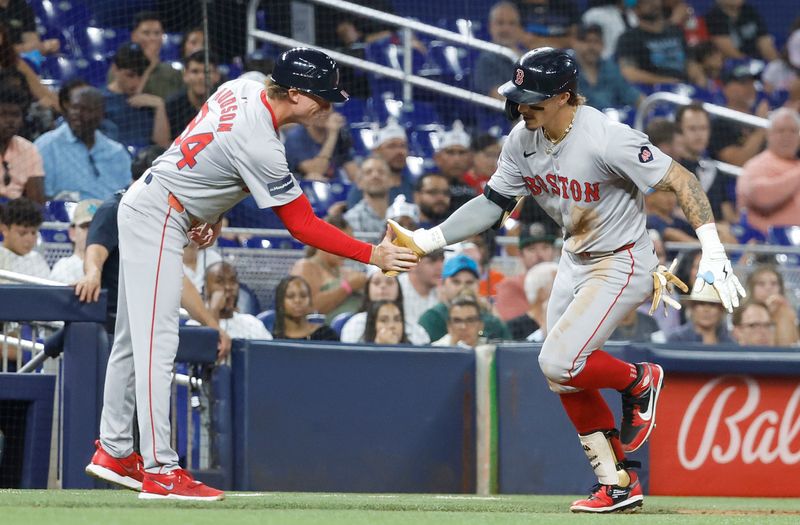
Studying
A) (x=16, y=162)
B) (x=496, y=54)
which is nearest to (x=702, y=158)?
(x=496, y=54)

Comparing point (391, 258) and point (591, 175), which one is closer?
point (591, 175)

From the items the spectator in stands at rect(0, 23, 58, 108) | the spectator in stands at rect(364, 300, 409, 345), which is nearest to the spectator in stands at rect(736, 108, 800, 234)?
the spectator in stands at rect(364, 300, 409, 345)

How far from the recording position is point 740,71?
13.4 metres

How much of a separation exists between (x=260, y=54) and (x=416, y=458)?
4300 millimetres

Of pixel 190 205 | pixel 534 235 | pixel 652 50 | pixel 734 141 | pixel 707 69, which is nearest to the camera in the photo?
pixel 190 205

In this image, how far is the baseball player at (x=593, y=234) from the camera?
17.0 ft

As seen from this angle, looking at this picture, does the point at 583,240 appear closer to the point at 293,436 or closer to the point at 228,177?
the point at 228,177

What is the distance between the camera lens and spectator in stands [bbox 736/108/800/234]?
434 inches

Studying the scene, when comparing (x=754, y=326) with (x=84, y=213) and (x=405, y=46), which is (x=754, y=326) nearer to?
(x=84, y=213)

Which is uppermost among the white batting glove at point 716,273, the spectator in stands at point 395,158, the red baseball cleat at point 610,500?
the spectator in stands at point 395,158

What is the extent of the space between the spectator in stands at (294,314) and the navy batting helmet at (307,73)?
2727 millimetres

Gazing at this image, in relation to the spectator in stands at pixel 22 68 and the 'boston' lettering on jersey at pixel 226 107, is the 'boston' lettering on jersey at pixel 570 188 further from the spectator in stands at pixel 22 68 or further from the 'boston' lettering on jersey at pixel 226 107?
the spectator in stands at pixel 22 68

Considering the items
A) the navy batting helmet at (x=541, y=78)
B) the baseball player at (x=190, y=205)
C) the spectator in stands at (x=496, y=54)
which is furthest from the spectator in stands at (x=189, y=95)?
the navy batting helmet at (x=541, y=78)

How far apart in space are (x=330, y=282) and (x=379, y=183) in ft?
3.78
